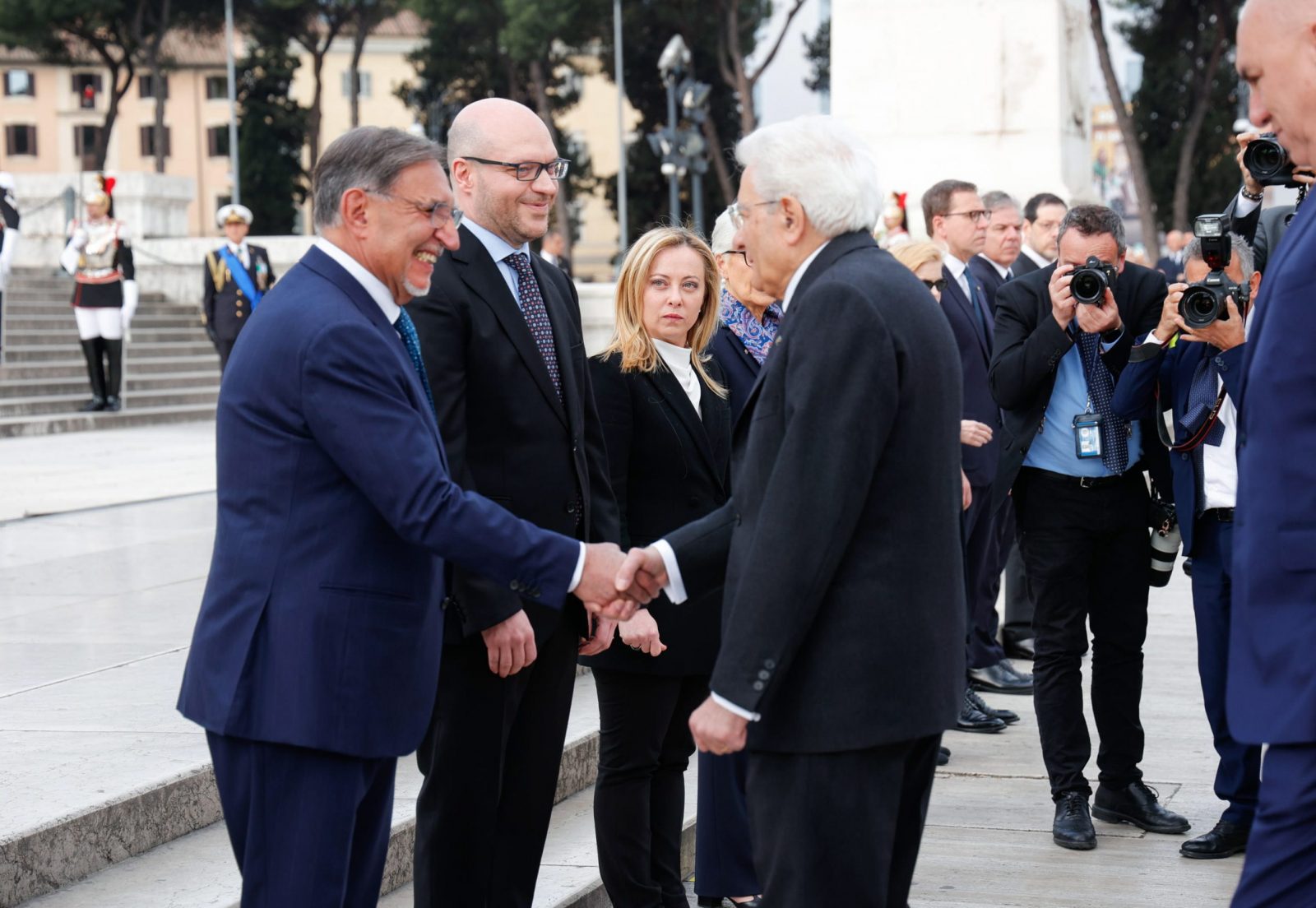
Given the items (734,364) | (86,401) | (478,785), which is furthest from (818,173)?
(86,401)

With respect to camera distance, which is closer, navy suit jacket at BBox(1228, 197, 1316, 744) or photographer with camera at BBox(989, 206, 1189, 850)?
navy suit jacket at BBox(1228, 197, 1316, 744)

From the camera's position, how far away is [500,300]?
3896 millimetres

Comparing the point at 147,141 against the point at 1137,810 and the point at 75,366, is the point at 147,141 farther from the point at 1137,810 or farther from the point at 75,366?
the point at 1137,810

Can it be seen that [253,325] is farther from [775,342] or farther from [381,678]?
[775,342]

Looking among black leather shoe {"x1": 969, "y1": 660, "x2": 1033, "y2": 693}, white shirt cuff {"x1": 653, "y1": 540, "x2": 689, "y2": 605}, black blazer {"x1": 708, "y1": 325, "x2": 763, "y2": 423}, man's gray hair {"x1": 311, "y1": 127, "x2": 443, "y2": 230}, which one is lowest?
black leather shoe {"x1": 969, "y1": 660, "x2": 1033, "y2": 693}

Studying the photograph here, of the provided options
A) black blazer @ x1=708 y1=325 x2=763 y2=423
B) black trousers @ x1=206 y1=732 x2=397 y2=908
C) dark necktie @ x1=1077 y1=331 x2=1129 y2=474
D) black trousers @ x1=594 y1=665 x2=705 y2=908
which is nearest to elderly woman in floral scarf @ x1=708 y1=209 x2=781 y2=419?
black blazer @ x1=708 y1=325 x2=763 y2=423

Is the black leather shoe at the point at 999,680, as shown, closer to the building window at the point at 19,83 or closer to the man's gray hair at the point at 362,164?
the man's gray hair at the point at 362,164

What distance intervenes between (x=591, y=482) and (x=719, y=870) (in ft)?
4.24

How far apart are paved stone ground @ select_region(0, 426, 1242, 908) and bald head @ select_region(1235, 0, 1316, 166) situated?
294cm

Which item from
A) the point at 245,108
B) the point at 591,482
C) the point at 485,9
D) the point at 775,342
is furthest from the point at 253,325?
the point at 245,108

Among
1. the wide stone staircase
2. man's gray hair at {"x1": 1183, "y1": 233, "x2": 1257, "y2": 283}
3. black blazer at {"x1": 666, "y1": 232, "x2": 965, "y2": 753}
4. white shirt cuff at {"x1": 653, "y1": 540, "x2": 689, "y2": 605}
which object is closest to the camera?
black blazer at {"x1": 666, "y1": 232, "x2": 965, "y2": 753}

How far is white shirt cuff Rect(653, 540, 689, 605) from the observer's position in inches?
138

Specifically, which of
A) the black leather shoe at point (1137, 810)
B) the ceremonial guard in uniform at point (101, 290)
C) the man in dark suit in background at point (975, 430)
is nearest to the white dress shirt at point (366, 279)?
the black leather shoe at point (1137, 810)

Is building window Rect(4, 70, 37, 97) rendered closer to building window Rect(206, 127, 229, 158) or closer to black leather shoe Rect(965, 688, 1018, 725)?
building window Rect(206, 127, 229, 158)
